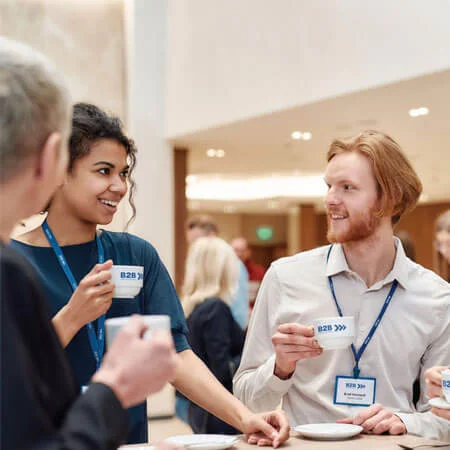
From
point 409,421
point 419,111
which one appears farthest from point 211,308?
point 419,111

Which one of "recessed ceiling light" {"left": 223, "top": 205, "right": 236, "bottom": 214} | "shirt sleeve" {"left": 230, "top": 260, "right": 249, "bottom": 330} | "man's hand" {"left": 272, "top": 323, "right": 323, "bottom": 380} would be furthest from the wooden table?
"recessed ceiling light" {"left": 223, "top": 205, "right": 236, "bottom": 214}

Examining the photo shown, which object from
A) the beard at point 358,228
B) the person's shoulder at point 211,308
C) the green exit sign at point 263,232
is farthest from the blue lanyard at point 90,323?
the green exit sign at point 263,232

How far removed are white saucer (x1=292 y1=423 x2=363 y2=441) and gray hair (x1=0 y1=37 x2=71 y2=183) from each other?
112 cm

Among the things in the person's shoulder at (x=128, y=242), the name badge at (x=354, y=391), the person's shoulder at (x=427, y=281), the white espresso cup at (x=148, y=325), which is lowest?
the name badge at (x=354, y=391)

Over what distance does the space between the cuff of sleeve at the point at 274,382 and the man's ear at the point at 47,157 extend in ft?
4.26

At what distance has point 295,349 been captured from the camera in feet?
6.59

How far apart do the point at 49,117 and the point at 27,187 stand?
11cm

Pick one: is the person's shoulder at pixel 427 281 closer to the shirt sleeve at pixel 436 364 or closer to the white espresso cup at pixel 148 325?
the shirt sleeve at pixel 436 364

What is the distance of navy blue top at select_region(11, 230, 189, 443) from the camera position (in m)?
1.89

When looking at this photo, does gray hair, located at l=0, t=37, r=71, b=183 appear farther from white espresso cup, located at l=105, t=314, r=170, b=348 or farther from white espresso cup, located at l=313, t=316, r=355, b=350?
white espresso cup, located at l=313, t=316, r=355, b=350

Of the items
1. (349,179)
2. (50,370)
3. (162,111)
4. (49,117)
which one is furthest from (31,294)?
(162,111)

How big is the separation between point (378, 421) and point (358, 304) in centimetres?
44

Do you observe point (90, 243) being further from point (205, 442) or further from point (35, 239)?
point (205, 442)

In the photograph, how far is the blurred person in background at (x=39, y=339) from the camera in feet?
2.96
